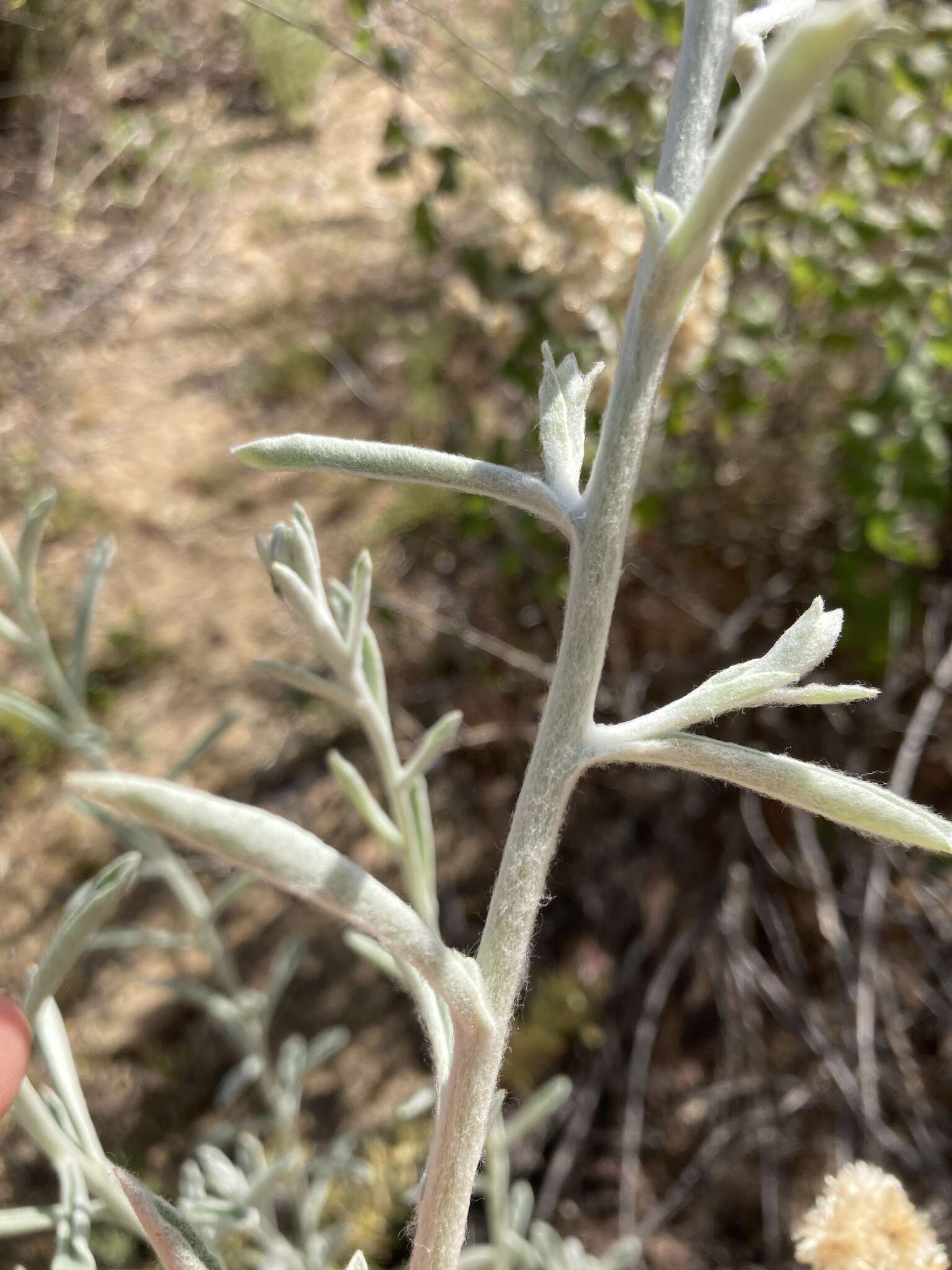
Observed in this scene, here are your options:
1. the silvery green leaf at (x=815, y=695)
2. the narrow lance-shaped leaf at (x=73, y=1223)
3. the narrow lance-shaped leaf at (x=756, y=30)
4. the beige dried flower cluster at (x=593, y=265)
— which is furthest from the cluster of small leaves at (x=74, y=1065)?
the beige dried flower cluster at (x=593, y=265)

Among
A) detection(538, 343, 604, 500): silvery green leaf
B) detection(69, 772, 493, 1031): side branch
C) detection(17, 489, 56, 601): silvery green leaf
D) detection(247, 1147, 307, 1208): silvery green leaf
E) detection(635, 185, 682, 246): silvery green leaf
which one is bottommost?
detection(247, 1147, 307, 1208): silvery green leaf

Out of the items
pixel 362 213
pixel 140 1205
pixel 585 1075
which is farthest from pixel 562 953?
pixel 362 213

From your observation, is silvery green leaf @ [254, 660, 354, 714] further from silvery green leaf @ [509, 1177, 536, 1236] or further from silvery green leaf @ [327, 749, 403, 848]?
silvery green leaf @ [509, 1177, 536, 1236]

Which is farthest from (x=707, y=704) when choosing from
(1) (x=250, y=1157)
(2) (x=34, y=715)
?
(1) (x=250, y=1157)

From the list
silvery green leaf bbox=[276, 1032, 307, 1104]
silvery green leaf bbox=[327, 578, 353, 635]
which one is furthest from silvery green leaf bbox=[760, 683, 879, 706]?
silvery green leaf bbox=[276, 1032, 307, 1104]

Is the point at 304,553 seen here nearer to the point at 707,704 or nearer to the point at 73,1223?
the point at 707,704

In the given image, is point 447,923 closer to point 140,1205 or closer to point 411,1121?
point 411,1121
